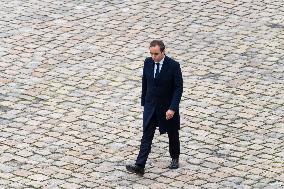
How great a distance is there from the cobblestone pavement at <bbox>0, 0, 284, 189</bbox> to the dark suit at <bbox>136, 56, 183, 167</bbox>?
1.64 feet

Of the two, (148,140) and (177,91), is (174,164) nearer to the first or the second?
(148,140)

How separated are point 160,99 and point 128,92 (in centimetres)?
271

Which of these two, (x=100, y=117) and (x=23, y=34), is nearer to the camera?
(x=100, y=117)

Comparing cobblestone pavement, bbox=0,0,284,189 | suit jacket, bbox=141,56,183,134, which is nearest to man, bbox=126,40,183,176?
suit jacket, bbox=141,56,183,134

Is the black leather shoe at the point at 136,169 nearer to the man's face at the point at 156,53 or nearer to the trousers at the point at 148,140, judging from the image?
the trousers at the point at 148,140

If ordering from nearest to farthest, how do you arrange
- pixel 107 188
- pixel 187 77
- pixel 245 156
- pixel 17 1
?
1. pixel 107 188
2. pixel 245 156
3. pixel 187 77
4. pixel 17 1

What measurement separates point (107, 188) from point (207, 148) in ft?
6.15

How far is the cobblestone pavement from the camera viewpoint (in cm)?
1183

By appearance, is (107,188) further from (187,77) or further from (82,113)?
(187,77)

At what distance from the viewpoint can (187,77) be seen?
14.9 m

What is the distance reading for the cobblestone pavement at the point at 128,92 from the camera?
1183 centimetres

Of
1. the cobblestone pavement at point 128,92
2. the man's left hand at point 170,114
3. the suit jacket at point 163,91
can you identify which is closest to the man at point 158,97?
the suit jacket at point 163,91

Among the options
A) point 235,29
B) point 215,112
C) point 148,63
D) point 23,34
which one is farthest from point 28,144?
point 235,29

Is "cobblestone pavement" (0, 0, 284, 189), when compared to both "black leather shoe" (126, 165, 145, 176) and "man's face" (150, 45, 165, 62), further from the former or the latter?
"man's face" (150, 45, 165, 62)
